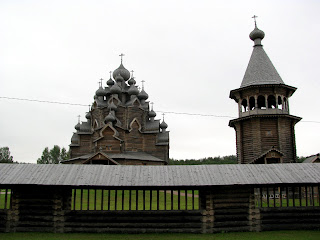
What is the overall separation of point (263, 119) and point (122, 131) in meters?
15.4

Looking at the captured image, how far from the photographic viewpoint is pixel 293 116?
78.9 ft

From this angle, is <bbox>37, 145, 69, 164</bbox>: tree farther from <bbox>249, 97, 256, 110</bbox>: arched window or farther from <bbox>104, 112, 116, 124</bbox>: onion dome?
<bbox>249, 97, 256, 110</bbox>: arched window

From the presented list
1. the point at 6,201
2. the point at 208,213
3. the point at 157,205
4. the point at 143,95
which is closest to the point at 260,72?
the point at 208,213

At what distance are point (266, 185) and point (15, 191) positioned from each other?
29.3 ft

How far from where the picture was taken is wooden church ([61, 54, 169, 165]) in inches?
1297

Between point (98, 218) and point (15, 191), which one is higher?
point (15, 191)

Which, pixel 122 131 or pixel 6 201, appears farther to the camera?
pixel 122 131

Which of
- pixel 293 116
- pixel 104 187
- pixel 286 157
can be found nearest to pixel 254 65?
pixel 293 116

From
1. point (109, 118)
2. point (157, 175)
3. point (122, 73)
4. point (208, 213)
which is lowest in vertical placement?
point (208, 213)

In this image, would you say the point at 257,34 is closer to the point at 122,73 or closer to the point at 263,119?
the point at 263,119

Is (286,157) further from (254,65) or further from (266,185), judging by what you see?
(266,185)

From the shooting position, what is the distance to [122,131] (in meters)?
34.3

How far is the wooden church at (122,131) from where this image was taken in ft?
108

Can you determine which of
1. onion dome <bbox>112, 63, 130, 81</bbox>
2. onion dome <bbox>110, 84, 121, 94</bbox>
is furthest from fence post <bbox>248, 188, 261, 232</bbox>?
onion dome <bbox>112, 63, 130, 81</bbox>
